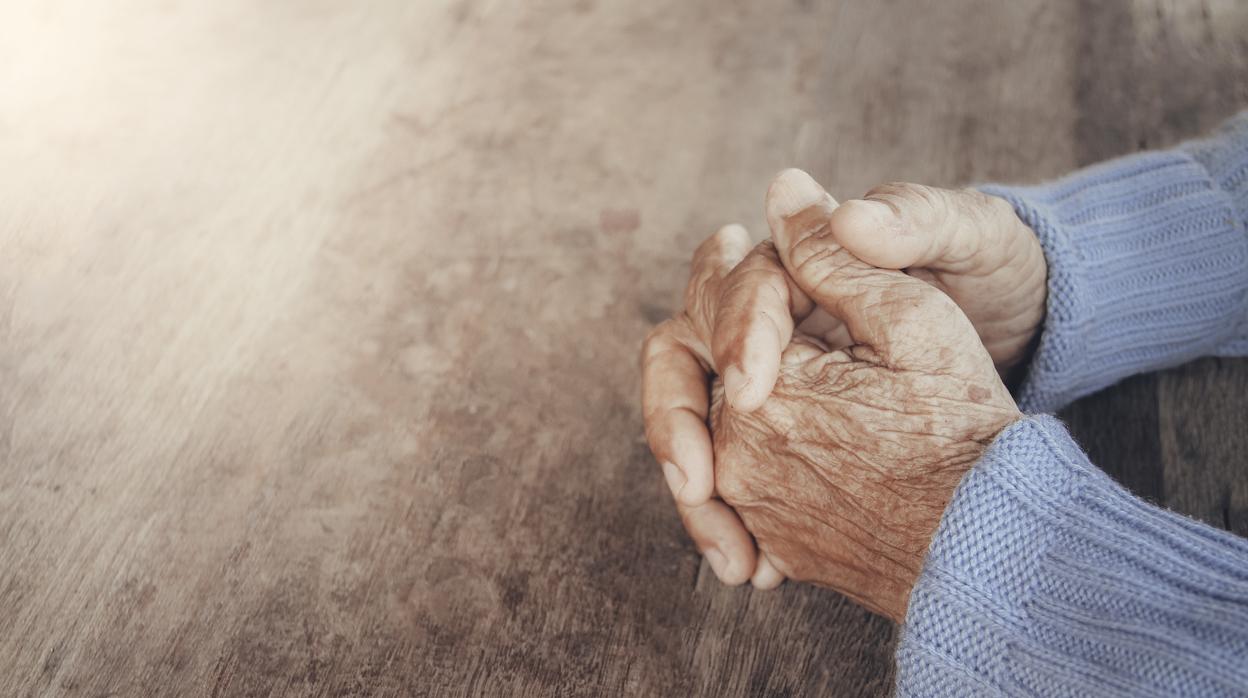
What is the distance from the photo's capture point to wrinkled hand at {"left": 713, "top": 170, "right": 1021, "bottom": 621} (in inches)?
31.6

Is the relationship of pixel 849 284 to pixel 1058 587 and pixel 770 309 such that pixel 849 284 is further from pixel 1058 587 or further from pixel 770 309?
pixel 1058 587

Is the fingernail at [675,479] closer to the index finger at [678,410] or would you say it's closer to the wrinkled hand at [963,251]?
the index finger at [678,410]

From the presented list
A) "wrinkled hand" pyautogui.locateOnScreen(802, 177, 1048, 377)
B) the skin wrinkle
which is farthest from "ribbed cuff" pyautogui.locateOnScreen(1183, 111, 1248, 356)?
the skin wrinkle

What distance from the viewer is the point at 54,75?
1.33 meters

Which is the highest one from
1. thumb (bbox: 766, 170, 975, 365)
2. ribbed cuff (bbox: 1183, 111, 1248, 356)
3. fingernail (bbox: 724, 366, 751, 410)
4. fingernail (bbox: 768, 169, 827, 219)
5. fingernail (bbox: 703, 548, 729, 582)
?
fingernail (bbox: 768, 169, 827, 219)

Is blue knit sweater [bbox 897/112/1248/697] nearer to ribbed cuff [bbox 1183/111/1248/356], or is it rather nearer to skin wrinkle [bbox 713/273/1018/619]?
skin wrinkle [bbox 713/273/1018/619]

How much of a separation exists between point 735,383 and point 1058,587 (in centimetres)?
29

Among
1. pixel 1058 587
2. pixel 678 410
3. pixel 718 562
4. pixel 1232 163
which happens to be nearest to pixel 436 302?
pixel 678 410

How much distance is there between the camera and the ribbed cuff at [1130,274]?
3.10 ft

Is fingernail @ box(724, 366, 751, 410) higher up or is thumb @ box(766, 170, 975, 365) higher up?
thumb @ box(766, 170, 975, 365)

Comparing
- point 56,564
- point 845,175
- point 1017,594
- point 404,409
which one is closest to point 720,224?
point 845,175

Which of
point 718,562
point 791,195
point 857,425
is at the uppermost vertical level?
point 791,195

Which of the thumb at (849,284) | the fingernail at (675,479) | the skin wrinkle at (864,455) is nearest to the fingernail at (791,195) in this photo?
the thumb at (849,284)

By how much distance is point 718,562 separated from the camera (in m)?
0.88
